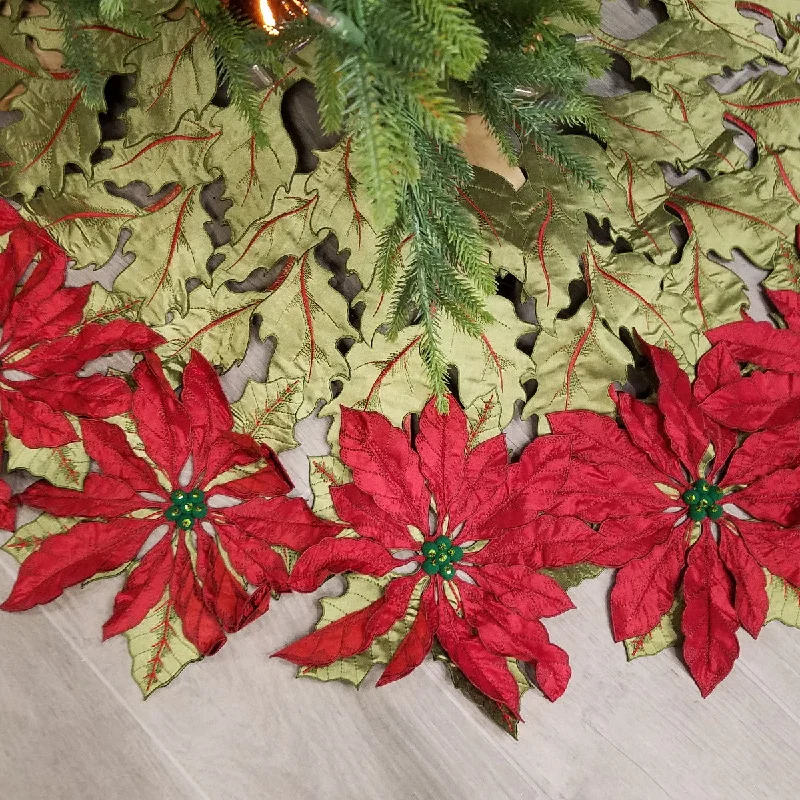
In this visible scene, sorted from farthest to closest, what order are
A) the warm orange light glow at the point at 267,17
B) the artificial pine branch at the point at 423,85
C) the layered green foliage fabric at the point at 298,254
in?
the layered green foliage fabric at the point at 298,254
the warm orange light glow at the point at 267,17
the artificial pine branch at the point at 423,85

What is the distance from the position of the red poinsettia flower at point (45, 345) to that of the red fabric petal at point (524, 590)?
0.41 meters

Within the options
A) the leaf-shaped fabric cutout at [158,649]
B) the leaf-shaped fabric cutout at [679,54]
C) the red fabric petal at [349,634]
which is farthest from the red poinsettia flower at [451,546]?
the leaf-shaped fabric cutout at [679,54]

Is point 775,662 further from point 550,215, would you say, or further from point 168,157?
point 168,157

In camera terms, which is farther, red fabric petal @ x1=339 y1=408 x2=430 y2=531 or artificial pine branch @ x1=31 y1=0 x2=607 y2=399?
red fabric petal @ x1=339 y1=408 x2=430 y2=531

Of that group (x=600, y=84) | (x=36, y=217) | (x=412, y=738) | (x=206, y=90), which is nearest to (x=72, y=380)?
(x=36, y=217)

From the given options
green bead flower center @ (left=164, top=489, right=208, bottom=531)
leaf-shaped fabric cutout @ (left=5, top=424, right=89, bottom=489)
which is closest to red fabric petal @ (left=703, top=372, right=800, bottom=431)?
green bead flower center @ (left=164, top=489, right=208, bottom=531)

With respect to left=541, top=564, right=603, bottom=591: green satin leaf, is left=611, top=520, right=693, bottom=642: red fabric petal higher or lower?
lower

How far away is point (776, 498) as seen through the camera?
76 centimetres

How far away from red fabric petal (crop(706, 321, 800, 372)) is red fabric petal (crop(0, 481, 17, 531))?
2.42 feet

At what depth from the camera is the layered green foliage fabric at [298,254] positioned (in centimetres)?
77

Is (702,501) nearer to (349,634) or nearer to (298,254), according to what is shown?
(349,634)

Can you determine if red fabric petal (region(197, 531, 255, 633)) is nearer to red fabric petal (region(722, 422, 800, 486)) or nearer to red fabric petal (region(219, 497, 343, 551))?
red fabric petal (region(219, 497, 343, 551))

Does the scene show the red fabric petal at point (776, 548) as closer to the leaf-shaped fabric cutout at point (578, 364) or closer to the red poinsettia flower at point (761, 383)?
the red poinsettia flower at point (761, 383)

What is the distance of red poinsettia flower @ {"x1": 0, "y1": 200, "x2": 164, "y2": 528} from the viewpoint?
29.0 inches
